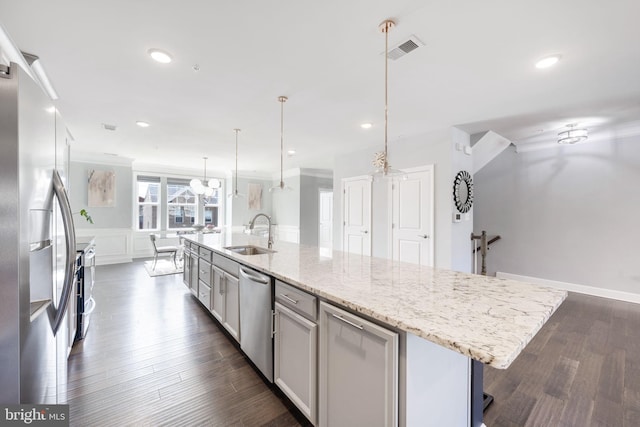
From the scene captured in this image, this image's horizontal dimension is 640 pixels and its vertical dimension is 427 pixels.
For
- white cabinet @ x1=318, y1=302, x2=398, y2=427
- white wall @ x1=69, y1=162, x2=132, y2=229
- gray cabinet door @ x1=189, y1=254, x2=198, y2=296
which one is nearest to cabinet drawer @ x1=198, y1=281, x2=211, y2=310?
gray cabinet door @ x1=189, y1=254, x2=198, y2=296

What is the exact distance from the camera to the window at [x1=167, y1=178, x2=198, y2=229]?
7.66m

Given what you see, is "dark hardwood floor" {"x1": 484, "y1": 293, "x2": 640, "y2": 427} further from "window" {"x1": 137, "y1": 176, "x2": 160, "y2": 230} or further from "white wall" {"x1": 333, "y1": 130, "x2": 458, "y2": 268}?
"window" {"x1": 137, "y1": 176, "x2": 160, "y2": 230}

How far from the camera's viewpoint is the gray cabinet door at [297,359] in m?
1.49

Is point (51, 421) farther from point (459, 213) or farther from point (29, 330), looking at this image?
point (459, 213)

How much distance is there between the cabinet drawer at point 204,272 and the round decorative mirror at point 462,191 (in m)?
3.46

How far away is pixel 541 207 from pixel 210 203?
8.29m

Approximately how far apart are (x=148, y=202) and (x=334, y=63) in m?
7.10

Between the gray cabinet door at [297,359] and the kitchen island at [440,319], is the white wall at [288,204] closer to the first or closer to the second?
the gray cabinet door at [297,359]

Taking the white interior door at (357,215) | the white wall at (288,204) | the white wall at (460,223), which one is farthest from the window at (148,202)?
the white wall at (460,223)

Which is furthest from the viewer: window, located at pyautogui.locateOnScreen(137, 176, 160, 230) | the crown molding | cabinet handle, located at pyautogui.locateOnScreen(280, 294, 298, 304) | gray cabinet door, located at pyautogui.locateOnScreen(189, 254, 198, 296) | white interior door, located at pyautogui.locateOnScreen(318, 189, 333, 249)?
white interior door, located at pyautogui.locateOnScreen(318, 189, 333, 249)

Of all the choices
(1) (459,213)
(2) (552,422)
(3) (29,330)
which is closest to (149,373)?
(3) (29,330)

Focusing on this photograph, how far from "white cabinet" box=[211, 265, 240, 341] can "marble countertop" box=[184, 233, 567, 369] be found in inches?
21.1

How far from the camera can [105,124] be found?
156 inches
